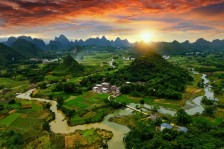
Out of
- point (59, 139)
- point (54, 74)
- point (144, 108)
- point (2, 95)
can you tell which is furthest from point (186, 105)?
point (54, 74)

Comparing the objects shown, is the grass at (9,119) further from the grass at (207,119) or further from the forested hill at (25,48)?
the forested hill at (25,48)

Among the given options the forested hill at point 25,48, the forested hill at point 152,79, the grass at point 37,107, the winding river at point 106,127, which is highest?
the forested hill at point 25,48

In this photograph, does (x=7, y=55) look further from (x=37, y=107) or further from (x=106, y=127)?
(x=106, y=127)

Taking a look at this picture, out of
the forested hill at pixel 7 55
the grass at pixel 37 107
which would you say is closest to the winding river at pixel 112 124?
the grass at pixel 37 107

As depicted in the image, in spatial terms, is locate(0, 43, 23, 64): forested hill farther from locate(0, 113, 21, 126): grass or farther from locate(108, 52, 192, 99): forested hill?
locate(0, 113, 21, 126): grass

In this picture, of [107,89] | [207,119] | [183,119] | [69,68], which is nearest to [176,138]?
[183,119]

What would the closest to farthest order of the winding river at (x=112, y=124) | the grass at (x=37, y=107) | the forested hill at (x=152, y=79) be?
1. the winding river at (x=112, y=124)
2. the grass at (x=37, y=107)
3. the forested hill at (x=152, y=79)

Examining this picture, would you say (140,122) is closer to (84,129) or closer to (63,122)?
(84,129)

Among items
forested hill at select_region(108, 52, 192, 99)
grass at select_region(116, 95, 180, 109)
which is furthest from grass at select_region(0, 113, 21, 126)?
forested hill at select_region(108, 52, 192, 99)
